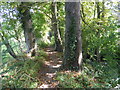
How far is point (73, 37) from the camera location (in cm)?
A: 345

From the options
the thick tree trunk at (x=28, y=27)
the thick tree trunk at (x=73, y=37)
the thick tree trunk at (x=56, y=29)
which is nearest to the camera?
the thick tree trunk at (x=73, y=37)

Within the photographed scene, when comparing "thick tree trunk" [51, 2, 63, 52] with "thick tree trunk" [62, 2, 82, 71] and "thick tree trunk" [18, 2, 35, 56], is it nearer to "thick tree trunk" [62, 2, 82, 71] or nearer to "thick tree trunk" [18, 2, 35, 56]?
"thick tree trunk" [18, 2, 35, 56]

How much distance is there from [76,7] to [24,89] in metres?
3.45

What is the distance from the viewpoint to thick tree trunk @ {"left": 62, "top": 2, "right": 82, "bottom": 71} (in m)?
3.38

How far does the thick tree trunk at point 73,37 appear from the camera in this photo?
11.1ft

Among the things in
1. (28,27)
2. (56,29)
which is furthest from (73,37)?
(56,29)

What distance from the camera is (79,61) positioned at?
3.57 m

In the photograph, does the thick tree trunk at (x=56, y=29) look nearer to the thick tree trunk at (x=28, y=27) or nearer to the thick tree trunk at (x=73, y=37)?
the thick tree trunk at (x=28, y=27)

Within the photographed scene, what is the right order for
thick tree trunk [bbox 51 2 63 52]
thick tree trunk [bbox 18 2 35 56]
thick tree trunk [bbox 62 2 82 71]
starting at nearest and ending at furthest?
thick tree trunk [bbox 62 2 82 71]
thick tree trunk [bbox 18 2 35 56]
thick tree trunk [bbox 51 2 63 52]

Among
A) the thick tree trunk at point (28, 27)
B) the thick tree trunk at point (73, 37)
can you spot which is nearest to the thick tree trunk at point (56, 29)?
the thick tree trunk at point (28, 27)

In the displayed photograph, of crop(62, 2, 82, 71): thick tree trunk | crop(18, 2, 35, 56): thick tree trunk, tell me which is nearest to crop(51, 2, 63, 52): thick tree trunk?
crop(18, 2, 35, 56): thick tree trunk

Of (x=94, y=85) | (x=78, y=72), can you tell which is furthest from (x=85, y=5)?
(x=94, y=85)

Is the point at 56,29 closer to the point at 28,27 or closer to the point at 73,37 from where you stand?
the point at 28,27

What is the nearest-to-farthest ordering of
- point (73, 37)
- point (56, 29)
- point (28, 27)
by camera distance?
point (73, 37)
point (28, 27)
point (56, 29)
